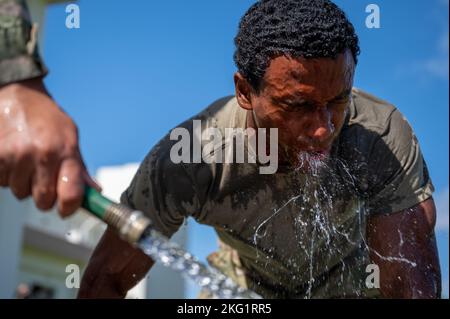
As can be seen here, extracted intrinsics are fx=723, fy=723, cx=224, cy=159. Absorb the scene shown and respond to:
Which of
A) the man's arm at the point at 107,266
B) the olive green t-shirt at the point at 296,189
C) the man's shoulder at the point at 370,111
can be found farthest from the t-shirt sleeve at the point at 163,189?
the man's shoulder at the point at 370,111

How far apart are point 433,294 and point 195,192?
1070mm

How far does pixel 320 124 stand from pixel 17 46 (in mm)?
1119

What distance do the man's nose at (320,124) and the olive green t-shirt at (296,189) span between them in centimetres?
39

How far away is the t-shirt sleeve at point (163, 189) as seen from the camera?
9.99 feet

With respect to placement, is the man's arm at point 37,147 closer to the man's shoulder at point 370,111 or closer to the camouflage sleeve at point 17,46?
the camouflage sleeve at point 17,46

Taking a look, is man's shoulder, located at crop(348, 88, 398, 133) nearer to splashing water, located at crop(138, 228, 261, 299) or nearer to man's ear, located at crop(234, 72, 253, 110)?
man's ear, located at crop(234, 72, 253, 110)

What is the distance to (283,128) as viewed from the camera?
8.97ft

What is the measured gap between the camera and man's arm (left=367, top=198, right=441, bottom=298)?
296cm

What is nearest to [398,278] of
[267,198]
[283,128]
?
[267,198]

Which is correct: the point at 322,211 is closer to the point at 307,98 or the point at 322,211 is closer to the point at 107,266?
the point at 307,98

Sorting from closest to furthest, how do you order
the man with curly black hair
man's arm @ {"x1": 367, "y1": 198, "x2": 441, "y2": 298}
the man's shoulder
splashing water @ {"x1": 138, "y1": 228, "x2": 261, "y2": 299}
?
splashing water @ {"x1": 138, "y1": 228, "x2": 261, "y2": 299}
the man with curly black hair
man's arm @ {"x1": 367, "y1": 198, "x2": 441, "y2": 298}
the man's shoulder

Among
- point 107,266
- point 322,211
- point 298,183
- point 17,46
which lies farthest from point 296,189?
point 17,46

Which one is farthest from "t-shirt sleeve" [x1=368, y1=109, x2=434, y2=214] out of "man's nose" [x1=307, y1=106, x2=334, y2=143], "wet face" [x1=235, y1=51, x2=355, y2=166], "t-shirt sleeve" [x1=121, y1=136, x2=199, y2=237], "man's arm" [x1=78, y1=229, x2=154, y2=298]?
"man's arm" [x1=78, y1=229, x2=154, y2=298]
